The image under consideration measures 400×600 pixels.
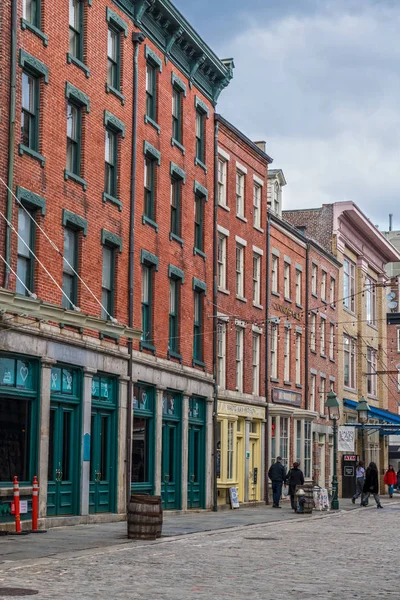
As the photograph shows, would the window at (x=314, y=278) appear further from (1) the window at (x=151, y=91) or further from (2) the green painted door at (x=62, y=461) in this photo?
(2) the green painted door at (x=62, y=461)

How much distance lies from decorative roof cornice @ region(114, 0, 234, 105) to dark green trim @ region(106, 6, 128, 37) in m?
0.41

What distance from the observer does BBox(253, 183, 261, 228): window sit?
43625 millimetres

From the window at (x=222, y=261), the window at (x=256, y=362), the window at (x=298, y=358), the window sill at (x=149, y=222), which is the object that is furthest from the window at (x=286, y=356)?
the window sill at (x=149, y=222)

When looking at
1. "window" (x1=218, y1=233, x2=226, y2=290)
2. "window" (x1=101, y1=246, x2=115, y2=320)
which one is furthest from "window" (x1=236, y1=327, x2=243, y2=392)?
"window" (x1=101, y1=246, x2=115, y2=320)

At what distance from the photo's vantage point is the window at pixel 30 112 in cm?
2491

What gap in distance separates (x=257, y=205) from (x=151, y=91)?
12193 millimetres

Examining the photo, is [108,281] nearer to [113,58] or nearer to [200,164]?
[113,58]

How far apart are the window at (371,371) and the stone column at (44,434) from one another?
41.5 meters

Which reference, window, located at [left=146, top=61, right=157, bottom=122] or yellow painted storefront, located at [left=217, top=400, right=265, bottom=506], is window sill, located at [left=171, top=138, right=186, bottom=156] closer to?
window, located at [left=146, top=61, right=157, bottom=122]

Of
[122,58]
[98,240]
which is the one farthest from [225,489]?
[122,58]

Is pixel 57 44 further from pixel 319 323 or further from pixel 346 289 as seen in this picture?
pixel 346 289

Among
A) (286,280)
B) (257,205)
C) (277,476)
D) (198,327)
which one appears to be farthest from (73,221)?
(286,280)

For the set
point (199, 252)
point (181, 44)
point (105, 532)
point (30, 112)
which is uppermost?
point (181, 44)

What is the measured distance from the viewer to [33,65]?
24875 mm
